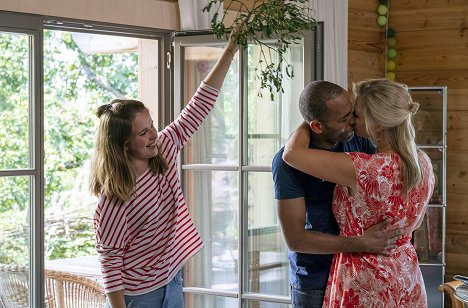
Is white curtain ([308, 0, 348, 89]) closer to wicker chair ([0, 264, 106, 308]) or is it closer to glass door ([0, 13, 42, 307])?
glass door ([0, 13, 42, 307])

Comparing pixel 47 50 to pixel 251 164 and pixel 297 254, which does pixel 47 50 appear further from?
pixel 297 254

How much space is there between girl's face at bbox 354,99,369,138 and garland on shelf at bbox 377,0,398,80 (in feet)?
10.3

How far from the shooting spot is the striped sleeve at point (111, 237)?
2.48m

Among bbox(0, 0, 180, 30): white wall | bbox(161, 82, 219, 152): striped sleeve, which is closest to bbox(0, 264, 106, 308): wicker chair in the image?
bbox(0, 0, 180, 30): white wall

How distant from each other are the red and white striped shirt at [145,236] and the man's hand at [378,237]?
594 mm

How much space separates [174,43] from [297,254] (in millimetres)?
1760

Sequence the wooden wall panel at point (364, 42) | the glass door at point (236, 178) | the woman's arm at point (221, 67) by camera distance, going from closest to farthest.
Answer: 1. the woman's arm at point (221, 67)
2. the glass door at point (236, 178)
3. the wooden wall panel at point (364, 42)

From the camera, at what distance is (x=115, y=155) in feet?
8.08

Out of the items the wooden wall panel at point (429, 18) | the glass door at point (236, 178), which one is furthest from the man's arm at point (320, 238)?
the wooden wall panel at point (429, 18)

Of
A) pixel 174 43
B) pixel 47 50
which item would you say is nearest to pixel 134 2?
pixel 174 43

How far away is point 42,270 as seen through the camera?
3.54m

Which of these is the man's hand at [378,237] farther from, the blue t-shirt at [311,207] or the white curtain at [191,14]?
the white curtain at [191,14]

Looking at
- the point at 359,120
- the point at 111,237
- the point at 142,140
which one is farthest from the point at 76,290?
the point at 359,120

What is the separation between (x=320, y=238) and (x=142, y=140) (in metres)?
0.65
